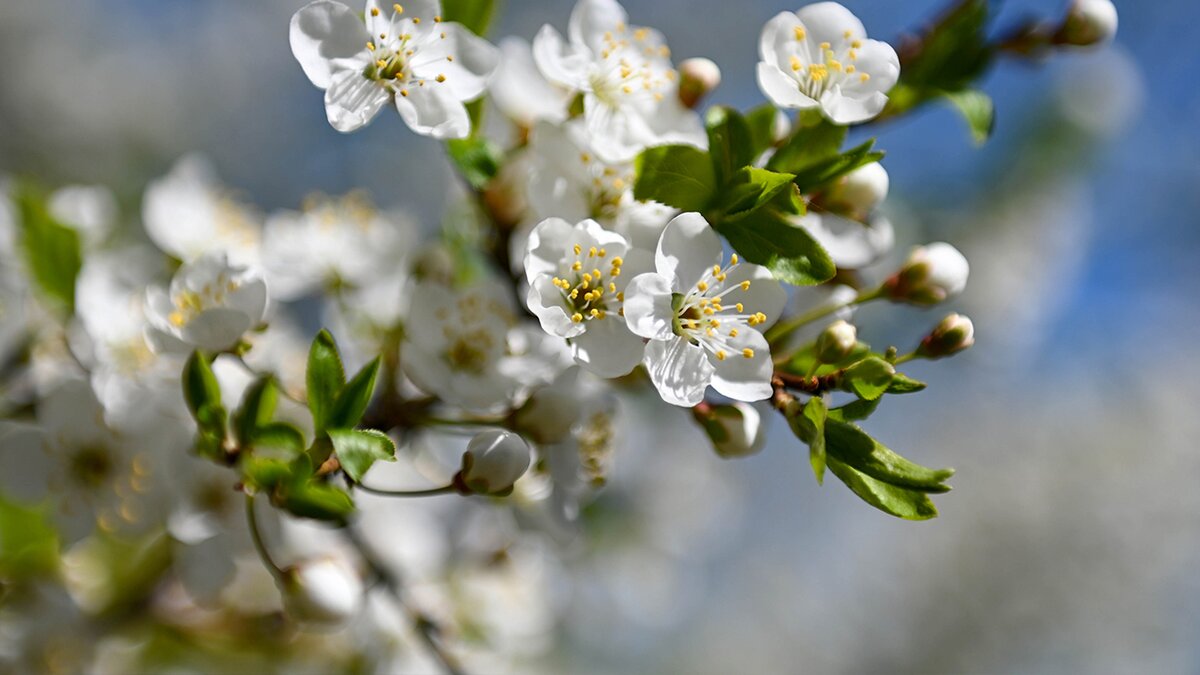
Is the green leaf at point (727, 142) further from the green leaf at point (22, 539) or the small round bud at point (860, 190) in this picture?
the green leaf at point (22, 539)

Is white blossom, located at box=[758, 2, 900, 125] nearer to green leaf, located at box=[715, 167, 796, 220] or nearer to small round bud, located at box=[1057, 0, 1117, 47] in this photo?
green leaf, located at box=[715, 167, 796, 220]

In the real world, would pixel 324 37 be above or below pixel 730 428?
above

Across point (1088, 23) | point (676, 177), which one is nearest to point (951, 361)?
point (1088, 23)

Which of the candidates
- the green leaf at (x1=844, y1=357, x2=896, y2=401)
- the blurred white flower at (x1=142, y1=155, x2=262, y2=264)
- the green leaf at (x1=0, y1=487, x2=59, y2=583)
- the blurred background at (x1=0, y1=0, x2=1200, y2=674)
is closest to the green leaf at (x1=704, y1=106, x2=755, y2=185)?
the green leaf at (x1=844, y1=357, x2=896, y2=401)

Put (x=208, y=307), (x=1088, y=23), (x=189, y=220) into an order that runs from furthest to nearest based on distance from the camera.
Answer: (x=189, y=220) → (x=1088, y=23) → (x=208, y=307)

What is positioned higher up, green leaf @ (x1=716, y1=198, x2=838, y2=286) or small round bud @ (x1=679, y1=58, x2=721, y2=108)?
small round bud @ (x1=679, y1=58, x2=721, y2=108)

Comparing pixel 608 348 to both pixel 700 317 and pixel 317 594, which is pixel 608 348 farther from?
pixel 317 594

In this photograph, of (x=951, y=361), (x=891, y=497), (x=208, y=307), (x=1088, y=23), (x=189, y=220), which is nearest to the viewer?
(x=891, y=497)

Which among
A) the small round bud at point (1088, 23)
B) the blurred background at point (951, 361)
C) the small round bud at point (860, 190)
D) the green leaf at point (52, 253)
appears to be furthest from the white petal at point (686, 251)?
the blurred background at point (951, 361)
